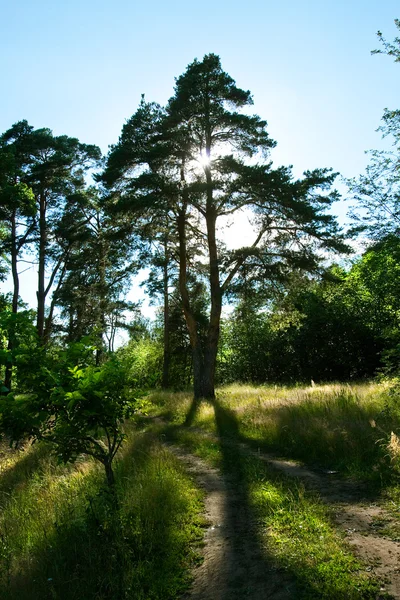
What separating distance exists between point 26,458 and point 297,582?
8.98 meters

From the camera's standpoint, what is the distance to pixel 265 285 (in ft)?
60.1

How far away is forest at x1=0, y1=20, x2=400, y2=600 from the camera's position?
13.1 feet

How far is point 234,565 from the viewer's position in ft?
12.8

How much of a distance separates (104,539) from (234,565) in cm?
142

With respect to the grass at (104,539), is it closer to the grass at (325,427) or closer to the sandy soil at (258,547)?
the sandy soil at (258,547)

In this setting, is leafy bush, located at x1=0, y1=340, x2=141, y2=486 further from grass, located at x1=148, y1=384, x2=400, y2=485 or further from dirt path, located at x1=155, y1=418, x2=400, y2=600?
grass, located at x1=148, y1=384, x2=400, y2=485

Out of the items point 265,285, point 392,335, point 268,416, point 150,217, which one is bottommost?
point 268,416

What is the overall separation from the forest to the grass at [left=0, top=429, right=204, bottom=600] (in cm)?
3

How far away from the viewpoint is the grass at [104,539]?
3734mm

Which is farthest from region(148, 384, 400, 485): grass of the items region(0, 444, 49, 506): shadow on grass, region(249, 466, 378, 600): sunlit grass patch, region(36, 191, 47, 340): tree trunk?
region(36, 191, 47, 340): tree trunk

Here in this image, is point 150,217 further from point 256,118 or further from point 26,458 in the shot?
point 26,458

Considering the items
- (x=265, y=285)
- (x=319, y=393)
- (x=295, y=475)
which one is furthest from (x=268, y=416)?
(x=265, y=285)

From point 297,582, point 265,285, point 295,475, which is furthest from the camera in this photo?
point 265,285

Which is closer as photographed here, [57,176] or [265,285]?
[265,285]
